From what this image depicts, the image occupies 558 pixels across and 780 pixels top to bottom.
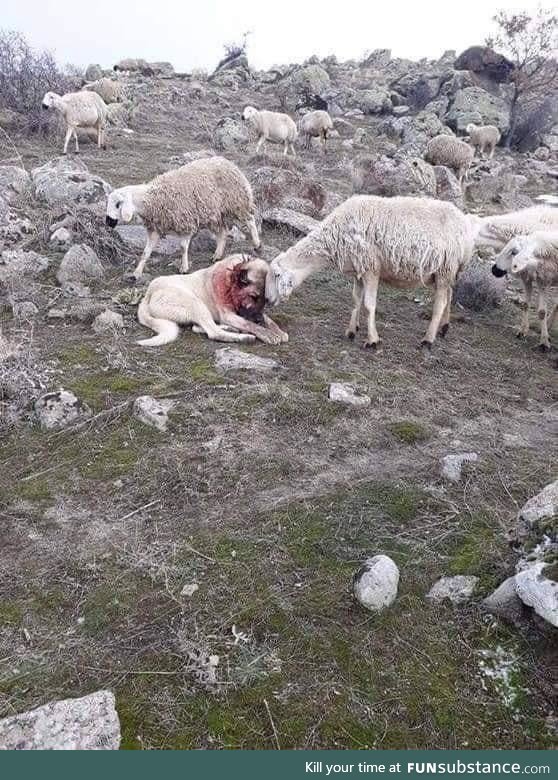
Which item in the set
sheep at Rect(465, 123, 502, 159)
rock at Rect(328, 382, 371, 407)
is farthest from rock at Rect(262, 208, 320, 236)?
sheep at Rect(465, 123, 502, 159)

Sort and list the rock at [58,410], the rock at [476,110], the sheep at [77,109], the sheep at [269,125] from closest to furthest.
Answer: the rock at [58,410] → the sheep at [77,109] → the sheep at [269,125] → the rock at [476,110]

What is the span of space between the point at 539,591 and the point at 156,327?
5189mm

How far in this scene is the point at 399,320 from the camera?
844cm

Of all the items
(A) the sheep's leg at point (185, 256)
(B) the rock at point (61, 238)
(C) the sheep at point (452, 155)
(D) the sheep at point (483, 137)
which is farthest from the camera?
(D) the sheep at point (483, 137)

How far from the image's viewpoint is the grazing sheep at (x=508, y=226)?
28.6ft

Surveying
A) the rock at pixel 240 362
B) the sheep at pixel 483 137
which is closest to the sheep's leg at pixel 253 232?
the rock at pixel 240 362

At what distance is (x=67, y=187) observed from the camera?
11.1 meters

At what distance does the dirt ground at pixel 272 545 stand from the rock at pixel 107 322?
173 millimetres

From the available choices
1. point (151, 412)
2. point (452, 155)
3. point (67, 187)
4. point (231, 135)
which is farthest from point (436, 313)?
point (231, 135)

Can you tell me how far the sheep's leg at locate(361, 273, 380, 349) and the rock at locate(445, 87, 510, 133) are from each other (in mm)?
20998

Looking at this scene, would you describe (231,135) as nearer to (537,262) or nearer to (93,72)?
(93,72)

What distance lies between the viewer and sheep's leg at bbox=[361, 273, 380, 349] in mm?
7281

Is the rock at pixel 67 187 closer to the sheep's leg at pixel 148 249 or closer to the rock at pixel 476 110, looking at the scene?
the sheep's leg at pixel 148 249

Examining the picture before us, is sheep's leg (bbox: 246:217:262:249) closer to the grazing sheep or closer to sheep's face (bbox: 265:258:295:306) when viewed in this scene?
sheep's face (bbox: 265:258:295:306)
